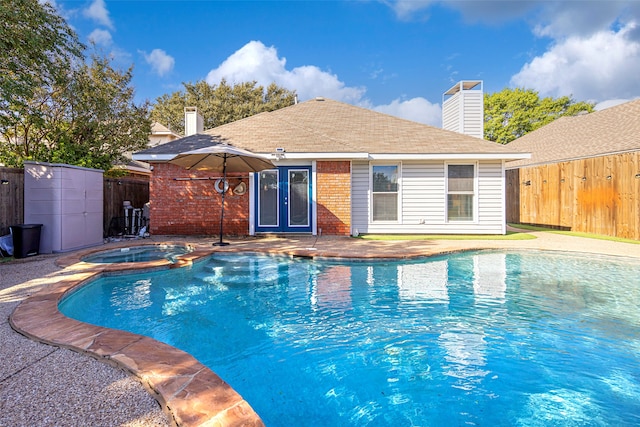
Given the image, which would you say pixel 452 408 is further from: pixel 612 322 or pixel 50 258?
pixel 50 258

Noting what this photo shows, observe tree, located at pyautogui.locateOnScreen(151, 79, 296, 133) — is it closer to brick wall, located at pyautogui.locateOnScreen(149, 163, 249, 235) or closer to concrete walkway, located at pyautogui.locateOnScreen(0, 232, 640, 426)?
brick wall, located at pyautogui.locateOnScreen(149, 163, 249, 235)

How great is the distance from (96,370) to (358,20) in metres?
16.7

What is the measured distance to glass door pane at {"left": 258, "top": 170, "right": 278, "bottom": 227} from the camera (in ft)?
35.1

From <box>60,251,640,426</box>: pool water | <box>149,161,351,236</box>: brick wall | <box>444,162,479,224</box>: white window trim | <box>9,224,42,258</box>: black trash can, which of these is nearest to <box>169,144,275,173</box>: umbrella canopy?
<box>149,161,351,236</box>: brick wall

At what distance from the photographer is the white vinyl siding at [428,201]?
11.0m

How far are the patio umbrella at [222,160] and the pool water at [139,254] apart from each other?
3.90 feet

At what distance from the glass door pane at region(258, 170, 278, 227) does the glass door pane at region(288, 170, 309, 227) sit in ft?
1.61

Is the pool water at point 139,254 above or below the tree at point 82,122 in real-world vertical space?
below

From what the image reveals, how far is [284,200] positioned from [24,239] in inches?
250

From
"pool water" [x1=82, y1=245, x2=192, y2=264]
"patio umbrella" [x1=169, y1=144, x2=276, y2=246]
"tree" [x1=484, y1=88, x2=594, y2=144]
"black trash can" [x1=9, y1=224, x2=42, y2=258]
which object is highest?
"tree" [x1=484, y1=88, x2=594, y2=144]

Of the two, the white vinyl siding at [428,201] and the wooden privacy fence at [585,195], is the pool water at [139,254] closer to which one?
the white vinyl siding at [428,201]

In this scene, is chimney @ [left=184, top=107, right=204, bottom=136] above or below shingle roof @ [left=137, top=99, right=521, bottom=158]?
above

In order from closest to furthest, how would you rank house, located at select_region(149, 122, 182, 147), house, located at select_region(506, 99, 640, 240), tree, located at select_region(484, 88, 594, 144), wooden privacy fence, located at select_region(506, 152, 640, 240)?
wooden privacy fence, located at select_region(506, 152, 640, 240)
house, located at select_region(506, 99, 640, 240)
house, located at select_region(149, 122, 182, 147)
tree, located at select_region(484, 88, 594, 144)

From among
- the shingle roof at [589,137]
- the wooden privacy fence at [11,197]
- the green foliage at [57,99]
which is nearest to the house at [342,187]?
the green foliage at [57,99]
